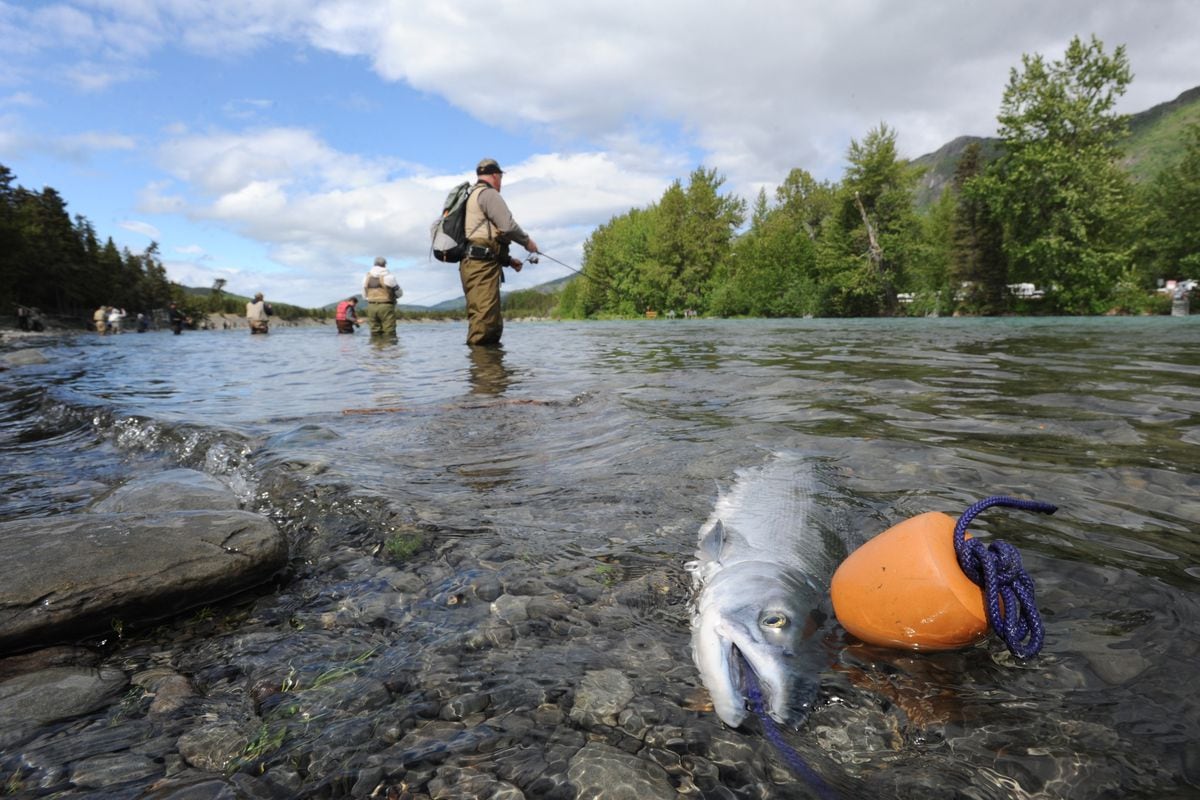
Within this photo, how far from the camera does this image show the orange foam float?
1.74m

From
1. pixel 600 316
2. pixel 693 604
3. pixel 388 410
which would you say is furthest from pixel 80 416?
pixel 600 316

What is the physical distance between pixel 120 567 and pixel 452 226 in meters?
9.45

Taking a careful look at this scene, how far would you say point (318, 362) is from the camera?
13.1 meters

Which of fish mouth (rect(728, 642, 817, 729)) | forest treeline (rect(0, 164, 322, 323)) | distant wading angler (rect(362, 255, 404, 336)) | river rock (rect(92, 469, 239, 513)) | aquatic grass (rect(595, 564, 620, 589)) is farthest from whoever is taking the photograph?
forest treeline (rect(0, 164, 322, 323))

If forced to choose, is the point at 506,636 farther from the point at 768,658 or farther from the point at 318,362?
the point at 318,362

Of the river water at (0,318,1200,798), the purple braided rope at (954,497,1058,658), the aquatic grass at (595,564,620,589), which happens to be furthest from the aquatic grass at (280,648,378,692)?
the purple braided rope at (954,497,1058,658)

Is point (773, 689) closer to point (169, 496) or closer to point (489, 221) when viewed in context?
point (169, 496)

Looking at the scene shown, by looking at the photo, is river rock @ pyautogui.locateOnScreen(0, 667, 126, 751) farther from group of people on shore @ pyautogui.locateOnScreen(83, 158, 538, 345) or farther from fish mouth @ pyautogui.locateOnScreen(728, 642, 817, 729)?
group of people on shore @ pyautogui.locateOnScreen(83, 158, 538, 345)

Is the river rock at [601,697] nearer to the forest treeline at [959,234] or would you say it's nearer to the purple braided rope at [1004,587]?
the purple braided rope at [1004,587]

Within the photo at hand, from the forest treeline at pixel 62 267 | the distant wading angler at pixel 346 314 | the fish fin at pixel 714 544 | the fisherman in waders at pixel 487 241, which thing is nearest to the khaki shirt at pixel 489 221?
the fisherman in waders at pixel 487 241

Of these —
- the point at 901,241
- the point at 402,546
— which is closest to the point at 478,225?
the point at 402,546

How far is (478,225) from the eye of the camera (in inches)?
432

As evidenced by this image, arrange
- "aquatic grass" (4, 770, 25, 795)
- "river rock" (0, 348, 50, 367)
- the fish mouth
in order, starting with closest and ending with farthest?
"aquatic grass" (4, 770, 25, 795)
the fish mouth
"river rock" (0, 348, 50, 367)

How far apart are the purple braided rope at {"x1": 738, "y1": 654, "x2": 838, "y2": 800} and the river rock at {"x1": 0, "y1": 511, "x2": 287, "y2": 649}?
2.16 m
